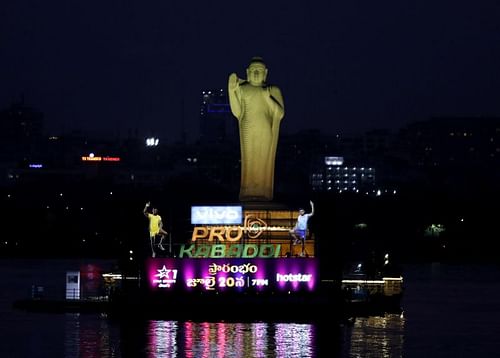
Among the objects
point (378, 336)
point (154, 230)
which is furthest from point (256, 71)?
point (378, 336)

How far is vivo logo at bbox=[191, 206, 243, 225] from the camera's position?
4284cm

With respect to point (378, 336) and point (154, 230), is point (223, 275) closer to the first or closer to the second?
point (154, 230)

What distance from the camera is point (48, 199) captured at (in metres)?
145

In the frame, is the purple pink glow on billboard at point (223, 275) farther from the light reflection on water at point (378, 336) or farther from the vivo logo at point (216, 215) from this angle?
the light reflection on water at point (378, 336)

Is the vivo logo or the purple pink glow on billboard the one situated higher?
→ the vivo logo

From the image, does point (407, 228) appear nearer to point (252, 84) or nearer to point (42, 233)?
point (42, 233)

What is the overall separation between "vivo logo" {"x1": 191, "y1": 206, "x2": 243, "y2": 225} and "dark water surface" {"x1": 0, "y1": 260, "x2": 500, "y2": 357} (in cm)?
398

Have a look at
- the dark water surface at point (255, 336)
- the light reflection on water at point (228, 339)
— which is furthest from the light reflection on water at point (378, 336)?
the light reflection on water at point (228, 339)

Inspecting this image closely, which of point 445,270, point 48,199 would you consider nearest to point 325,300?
point 445,270

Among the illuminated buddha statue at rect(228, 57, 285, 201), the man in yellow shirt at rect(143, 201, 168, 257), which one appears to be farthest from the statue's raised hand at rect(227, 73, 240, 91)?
the man in yellow shirt at rect(143, 201, 168, 257)

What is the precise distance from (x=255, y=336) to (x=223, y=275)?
492 cm

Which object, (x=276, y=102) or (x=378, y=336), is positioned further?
(x=276, y=102)

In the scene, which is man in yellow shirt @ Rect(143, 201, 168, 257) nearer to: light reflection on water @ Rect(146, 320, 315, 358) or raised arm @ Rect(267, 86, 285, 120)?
light reflection on water @ Rect(146, 320, 315, 358)

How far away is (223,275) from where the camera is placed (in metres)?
41.1
